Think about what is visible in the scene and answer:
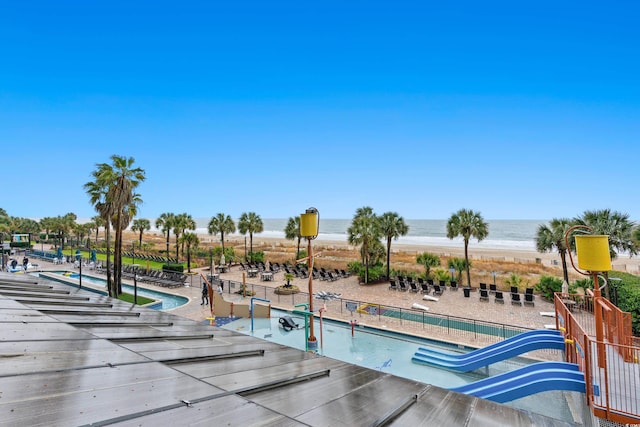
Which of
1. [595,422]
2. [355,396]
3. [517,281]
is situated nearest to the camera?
[355,396]

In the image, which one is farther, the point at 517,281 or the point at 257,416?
the point at 517,281

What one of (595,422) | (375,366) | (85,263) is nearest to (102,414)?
(595,422)

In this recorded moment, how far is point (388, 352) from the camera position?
516 inches

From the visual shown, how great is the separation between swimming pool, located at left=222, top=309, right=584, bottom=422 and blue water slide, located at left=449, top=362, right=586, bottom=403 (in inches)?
83.6

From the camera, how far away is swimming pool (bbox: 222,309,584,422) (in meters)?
9.36

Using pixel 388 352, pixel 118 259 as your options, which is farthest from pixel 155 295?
pixel 388 352

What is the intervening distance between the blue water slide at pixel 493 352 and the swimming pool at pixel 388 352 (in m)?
0.30

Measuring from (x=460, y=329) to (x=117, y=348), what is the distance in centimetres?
1449

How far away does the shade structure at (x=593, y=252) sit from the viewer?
6.37m

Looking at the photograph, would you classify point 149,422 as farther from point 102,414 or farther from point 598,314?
point 598,314

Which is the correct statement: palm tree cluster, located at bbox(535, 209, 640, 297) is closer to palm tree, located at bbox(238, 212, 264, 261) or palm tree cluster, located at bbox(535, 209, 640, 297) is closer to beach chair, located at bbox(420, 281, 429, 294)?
beach chair, located at bbox(420, 281, 429, 294)

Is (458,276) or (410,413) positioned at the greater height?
(410,413)

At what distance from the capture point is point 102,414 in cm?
232

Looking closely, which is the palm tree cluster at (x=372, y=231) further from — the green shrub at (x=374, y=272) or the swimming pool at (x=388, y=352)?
the swimming pool at (x=388, y=352)
